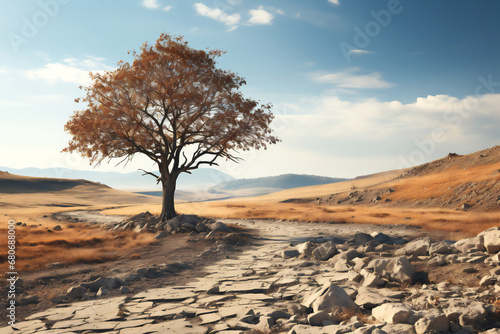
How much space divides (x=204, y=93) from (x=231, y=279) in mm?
16697

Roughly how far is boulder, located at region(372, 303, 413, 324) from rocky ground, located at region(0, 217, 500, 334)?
16 millimetres

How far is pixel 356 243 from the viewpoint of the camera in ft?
49.7

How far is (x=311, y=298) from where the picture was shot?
23.4 ft

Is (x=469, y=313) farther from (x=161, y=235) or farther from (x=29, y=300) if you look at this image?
(x=161, y=235)

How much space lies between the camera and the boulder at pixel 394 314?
214 inches

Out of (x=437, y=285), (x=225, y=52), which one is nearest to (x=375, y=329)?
(x=437, y=285)

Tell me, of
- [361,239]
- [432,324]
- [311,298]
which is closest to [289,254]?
[361,239]

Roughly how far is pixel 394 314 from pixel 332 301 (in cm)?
133

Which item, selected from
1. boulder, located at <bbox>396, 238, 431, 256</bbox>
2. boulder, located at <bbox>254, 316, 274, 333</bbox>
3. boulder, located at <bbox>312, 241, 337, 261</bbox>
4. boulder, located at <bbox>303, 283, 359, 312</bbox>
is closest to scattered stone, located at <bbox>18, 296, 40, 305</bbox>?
boulder, located at <bbox>254, 316, 274, 333</bbox>

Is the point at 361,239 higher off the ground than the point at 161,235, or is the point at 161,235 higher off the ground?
the point at 361,239

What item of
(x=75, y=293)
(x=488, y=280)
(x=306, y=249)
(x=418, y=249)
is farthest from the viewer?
(x=306, y=249)

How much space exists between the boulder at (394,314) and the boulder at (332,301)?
644 mm

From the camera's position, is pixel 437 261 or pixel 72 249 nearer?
pixel 437 261

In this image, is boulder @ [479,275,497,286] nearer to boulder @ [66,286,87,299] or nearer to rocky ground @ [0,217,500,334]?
rocky ground @ [0,217,500,334]
